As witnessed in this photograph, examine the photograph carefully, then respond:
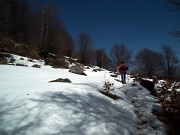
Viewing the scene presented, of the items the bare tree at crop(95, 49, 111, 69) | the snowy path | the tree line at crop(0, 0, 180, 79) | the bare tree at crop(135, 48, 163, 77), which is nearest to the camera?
the snowy path

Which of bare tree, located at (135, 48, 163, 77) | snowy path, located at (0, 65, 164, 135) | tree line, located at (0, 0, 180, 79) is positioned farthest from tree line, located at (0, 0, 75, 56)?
bare tree, located at (135, 48, 163, 77)

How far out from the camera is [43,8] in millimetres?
16469

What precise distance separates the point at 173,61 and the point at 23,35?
30692 mm

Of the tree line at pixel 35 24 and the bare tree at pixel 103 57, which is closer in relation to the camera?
the tree line at pixel 35 24

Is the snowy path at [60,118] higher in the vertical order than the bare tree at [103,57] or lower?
lower

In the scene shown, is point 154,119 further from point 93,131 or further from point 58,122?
point 58,122

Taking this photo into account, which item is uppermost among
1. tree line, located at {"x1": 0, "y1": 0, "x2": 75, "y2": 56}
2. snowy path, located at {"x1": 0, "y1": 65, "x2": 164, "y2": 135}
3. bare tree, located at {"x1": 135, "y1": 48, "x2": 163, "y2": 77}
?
tree line, located at {"x1": 0, "y1": 0, "x2": 75, "y2": 56}

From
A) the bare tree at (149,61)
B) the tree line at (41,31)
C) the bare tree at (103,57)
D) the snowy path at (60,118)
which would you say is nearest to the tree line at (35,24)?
the tree line at (41,31)

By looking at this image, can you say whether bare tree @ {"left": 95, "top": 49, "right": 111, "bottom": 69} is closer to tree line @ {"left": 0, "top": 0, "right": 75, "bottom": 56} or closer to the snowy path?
tree line @ {"left": 0, "top": 0, "right": 75, "bottom": 56}

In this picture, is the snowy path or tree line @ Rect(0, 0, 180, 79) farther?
tree line @ Rect(0, 0, 180, 79)

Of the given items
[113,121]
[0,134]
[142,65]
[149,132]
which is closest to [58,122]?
[0,134]

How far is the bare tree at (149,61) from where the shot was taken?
25.1 metres

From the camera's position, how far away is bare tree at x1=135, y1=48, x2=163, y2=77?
82.4 feet

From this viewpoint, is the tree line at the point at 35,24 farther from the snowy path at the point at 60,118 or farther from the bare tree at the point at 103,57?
the bare tree at the point at 103,57
